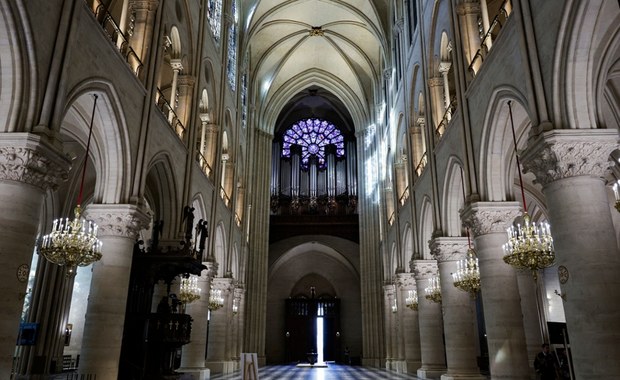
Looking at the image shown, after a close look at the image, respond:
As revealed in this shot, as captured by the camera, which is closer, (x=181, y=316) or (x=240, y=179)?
(x=181, y=316)

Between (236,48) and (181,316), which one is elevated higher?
(236,48)

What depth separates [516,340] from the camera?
10.3 m

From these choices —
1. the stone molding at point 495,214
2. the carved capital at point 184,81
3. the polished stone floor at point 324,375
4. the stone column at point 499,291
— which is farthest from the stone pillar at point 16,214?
the polished stone floor at point 324,375

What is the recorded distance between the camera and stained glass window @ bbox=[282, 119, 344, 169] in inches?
1606

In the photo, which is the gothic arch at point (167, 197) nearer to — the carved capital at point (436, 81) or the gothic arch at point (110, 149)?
the gothic arch at point (110, 149)

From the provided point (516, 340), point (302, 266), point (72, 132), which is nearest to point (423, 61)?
point (516, 340)

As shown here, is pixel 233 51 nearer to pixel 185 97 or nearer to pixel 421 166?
pixel 185 97

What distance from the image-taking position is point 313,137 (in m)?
41.3

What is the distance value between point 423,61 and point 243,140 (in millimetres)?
13621

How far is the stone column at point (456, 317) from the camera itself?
1360cm

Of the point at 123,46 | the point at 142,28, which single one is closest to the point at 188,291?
the point at 123,46

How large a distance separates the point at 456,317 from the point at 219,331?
11.2 m

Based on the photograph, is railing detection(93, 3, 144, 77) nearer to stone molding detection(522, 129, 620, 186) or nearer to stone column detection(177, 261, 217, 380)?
stone column detection(177, 261, 217, 380)

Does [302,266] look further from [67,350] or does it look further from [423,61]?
[423,61]
